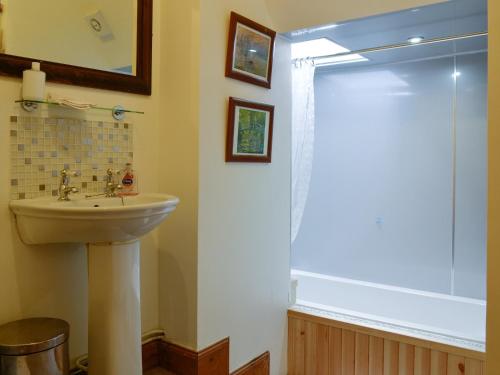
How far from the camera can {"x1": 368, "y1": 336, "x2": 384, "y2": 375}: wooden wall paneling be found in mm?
2170

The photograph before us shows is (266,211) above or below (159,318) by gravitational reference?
above

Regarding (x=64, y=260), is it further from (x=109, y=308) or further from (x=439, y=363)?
(x=439, y=363)

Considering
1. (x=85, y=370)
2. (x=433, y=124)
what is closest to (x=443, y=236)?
(x=433, y=124)

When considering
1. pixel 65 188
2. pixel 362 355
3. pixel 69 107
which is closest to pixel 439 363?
pixel 362 355

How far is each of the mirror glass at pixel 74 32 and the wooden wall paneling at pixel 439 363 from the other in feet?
6.42

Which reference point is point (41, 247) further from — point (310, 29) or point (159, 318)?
point (310, 29)

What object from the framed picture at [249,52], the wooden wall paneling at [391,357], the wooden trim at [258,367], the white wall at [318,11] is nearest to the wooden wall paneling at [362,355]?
the wooden wall paneling at [391,357]

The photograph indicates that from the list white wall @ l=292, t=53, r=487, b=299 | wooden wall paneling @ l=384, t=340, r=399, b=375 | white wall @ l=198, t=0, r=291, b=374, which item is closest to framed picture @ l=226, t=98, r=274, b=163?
white wall @ l=198, t=0, r=291, b=374

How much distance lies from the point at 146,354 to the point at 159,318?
0.17 m

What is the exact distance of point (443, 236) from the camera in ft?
10.4

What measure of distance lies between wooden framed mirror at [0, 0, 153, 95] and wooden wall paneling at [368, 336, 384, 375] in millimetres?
1703

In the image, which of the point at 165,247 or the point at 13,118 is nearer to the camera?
the point at 13,118

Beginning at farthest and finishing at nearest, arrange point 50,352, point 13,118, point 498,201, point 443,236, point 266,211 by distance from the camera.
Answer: point 443,236, point 266,211, point 498,201, point 13,118, point 50,352

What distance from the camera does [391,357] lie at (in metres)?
2.15
